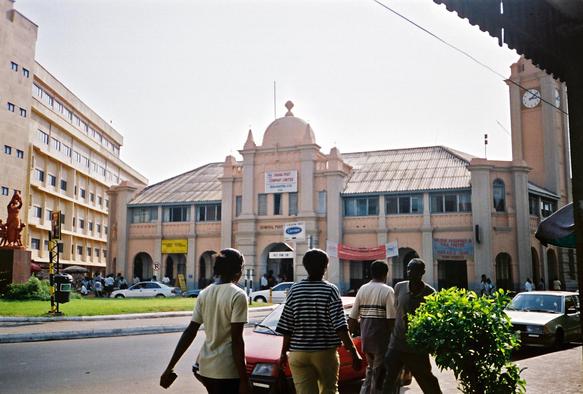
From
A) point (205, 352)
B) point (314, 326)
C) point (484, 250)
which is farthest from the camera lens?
point (484, 250)

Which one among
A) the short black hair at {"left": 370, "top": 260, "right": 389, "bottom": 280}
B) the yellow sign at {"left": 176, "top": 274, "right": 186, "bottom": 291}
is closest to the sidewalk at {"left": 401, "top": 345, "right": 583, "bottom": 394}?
the short black hair at {"left": 370, "top": 260, "right": 389, "bottom": 280}

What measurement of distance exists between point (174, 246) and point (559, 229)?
37591mm

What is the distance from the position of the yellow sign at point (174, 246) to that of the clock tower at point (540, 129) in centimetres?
2441

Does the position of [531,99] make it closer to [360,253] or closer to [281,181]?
[360,253]

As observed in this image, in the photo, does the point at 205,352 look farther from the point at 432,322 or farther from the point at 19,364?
the point at 19,364

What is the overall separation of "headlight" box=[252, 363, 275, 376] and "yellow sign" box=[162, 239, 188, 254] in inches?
1384

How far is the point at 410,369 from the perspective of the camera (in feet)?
22.5

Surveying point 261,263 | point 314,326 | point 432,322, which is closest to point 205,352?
point 314,326

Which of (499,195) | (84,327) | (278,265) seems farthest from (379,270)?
(278,265)

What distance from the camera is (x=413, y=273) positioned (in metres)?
6.97

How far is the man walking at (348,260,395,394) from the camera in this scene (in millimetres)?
7216

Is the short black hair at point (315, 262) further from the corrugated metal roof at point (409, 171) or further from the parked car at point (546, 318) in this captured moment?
the corrugated metal roof at point (409, 171)

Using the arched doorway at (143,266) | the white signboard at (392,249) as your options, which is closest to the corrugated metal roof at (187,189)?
the arched doorway at (143,266)

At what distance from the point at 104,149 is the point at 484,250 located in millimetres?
50392
